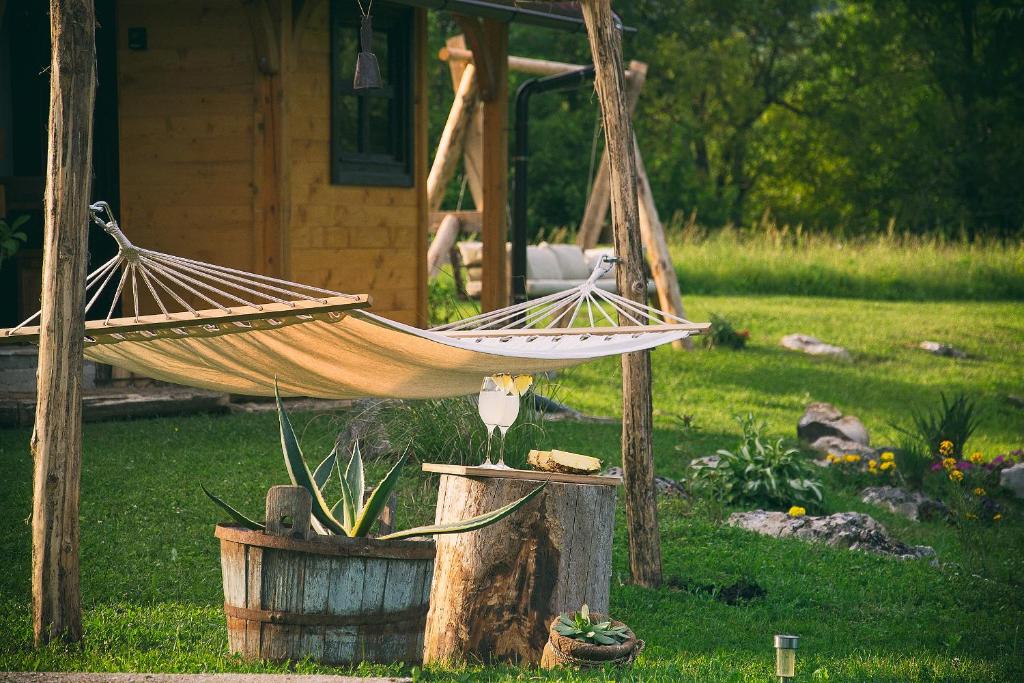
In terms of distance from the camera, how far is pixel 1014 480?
6754mm

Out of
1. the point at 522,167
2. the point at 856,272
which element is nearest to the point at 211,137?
the point at 522,167

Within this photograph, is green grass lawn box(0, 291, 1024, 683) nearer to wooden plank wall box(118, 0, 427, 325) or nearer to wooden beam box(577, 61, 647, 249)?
wooden plank wall box(118, 0, 427, 325)

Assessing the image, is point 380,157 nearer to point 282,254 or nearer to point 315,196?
point 315,196

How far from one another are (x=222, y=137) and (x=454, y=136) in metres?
2.72

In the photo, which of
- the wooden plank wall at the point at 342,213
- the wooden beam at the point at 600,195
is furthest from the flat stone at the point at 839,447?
the wooden beam at the point at 600,195

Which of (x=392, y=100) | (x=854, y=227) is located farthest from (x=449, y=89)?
(x=392, y=100)

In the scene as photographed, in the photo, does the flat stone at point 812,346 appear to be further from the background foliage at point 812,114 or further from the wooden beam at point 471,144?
the background foliage at point 812,114

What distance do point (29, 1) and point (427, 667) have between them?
574 centimetres

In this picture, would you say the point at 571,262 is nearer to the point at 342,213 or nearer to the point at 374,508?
the point at 342,213

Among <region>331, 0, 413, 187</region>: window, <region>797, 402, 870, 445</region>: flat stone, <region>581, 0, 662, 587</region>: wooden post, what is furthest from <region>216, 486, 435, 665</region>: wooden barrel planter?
<region>797, 402, 870, 445</region>: flat stone

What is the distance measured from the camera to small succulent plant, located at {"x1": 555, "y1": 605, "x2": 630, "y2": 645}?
10.9 ft

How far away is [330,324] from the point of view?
3.54 metres

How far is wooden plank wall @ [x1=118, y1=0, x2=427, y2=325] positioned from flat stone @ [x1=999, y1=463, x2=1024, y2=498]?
13.4ft

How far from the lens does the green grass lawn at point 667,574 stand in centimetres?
353
